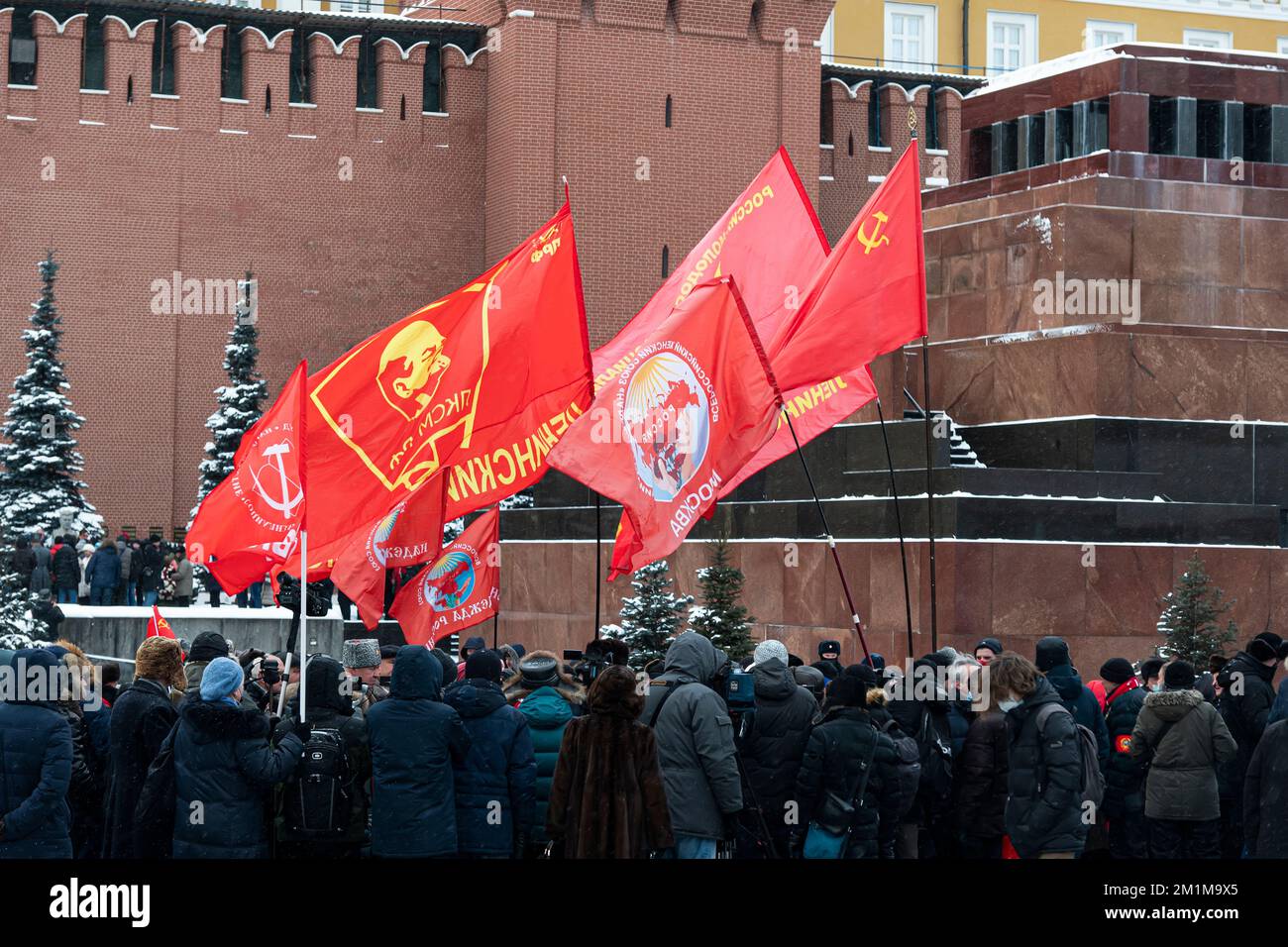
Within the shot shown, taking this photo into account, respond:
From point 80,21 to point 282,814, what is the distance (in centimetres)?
2252

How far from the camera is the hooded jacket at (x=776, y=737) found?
24.5 ft

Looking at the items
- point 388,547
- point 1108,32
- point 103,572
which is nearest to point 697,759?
point 388,547

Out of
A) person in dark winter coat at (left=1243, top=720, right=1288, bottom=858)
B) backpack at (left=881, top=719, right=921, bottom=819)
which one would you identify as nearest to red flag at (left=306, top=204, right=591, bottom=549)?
backpack at (left=881, top=719, right=921, bottom=819)

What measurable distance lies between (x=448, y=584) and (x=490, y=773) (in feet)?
14.5

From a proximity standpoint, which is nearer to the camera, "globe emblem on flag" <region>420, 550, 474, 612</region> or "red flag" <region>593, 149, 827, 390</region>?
"globe emblem on flag" <region>420, 550, 474, 612</region>

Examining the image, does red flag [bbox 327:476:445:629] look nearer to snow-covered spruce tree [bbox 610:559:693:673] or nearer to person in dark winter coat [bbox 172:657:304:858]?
person in dark winter coat [bbox 172:657:304:858]

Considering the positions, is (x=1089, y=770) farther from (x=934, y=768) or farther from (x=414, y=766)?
(x=414, y=766)

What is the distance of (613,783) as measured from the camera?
262 inches

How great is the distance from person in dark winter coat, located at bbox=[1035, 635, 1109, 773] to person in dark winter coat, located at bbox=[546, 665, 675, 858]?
1.99 metres

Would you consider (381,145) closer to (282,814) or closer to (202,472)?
(202,472)

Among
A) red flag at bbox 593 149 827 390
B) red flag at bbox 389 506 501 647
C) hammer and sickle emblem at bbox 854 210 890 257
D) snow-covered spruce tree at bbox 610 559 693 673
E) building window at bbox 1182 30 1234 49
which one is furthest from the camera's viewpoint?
building window at bbox 1182 30 1234 49

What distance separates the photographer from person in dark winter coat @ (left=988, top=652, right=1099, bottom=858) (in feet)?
23.1

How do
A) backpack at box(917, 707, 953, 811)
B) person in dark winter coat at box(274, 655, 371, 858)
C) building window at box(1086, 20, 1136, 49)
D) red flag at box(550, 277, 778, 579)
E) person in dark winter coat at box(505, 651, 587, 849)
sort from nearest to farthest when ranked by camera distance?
person in dark winter coat at box(274, 655, 371, 858) < person in dark winter coat at box(505, 651, 587, 849) < backpack at box(917, 707, 953, 811) < red flag at box(550, 277, 778, 579) < building window at box(1086, 20, 1136, 49)
